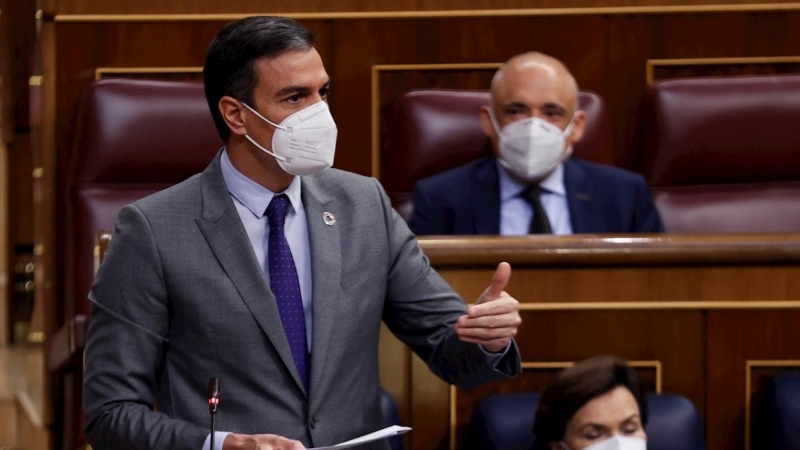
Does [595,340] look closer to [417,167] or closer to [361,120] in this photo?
[417,167]

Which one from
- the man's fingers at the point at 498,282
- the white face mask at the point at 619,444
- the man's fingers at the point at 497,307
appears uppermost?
the man's fingers at the point at 498,282

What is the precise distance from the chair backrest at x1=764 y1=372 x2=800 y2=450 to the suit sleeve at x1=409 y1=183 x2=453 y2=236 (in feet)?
1.29

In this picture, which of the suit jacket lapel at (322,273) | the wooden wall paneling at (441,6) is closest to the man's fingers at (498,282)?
the suit jacket lapel at (322,273)

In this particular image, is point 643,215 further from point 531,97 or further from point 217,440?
point 217,440

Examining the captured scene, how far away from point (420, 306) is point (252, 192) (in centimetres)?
13

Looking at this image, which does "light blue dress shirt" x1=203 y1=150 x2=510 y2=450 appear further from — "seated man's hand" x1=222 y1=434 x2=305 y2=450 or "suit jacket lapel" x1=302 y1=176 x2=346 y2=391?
"seated man's hand" x1=222 y1=434 x2=305 y2=450

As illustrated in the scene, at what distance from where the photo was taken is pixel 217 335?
81 centimetres

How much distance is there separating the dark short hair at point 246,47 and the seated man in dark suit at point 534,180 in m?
0.46

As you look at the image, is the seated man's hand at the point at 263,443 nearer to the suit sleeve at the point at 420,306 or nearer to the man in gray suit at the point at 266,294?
the man in gray suit at the point at 266,294

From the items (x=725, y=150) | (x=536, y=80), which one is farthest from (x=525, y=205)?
(x=725, y=150)

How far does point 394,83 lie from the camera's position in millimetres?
1489

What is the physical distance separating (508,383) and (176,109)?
1.57 ft

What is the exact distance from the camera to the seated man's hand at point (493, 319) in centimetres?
77

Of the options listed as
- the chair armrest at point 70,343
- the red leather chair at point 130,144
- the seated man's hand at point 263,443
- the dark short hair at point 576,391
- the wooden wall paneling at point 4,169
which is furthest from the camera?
the wooden wall paneling at point 4,169
